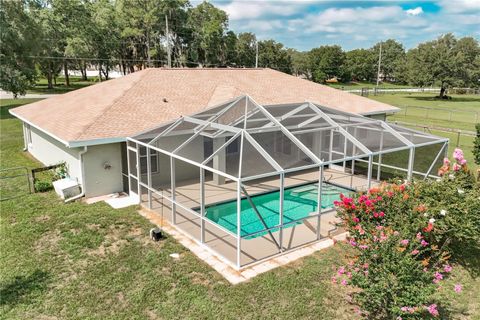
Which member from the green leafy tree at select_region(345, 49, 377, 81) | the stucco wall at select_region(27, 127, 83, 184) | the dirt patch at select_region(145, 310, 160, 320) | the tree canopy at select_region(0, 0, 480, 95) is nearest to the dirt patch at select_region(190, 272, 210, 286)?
the dirt patch at select_region(145, 310, 160, 320)

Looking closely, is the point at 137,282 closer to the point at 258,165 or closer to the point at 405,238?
the point at 258,165

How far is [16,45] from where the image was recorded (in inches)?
1228

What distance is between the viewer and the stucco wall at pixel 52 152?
1329 centimetres

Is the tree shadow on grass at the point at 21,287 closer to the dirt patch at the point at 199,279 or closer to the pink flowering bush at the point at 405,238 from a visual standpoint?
the dirt patch at the point at 199,279

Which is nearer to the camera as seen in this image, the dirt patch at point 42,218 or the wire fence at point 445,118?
the dirt patch at point 42,218

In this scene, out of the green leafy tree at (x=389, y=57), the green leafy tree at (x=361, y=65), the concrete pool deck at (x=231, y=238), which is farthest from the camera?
the green leafy tree at (x=389, y=57)

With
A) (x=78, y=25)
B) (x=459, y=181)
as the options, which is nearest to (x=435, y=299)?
(x=459, y=181)

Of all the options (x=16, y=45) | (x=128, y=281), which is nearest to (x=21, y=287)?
(x=128, y=281)

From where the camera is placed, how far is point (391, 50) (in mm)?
103062

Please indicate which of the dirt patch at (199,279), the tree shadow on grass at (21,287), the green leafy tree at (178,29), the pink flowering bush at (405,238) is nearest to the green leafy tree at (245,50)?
the green leafy tree at (178,29)

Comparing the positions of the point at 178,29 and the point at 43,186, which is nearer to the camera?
the point at 43,186

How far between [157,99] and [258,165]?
8176 mm

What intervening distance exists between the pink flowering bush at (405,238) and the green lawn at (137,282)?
62 centimetres

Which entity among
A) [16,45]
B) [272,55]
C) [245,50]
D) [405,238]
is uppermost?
[245,50]
